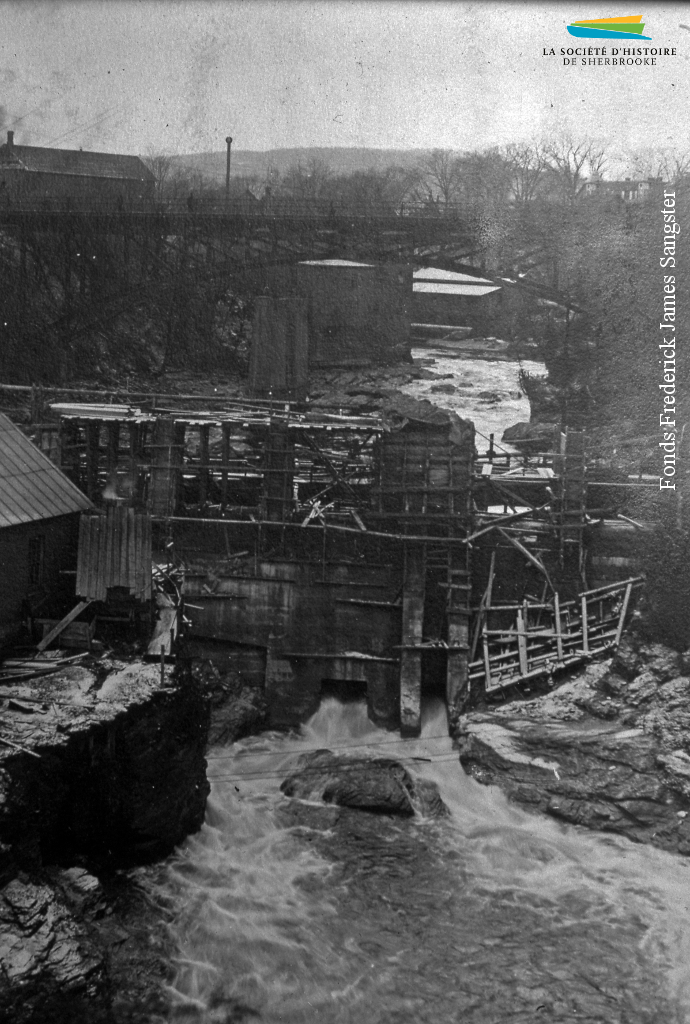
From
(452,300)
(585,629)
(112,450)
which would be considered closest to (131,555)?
(112,450)

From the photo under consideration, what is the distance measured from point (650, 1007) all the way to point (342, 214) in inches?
928

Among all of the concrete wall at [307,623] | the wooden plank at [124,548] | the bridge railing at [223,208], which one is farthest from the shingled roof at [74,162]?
the concrete wall at [307,623]

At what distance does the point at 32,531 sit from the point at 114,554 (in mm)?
1450

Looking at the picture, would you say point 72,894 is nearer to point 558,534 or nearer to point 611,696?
point 611,696

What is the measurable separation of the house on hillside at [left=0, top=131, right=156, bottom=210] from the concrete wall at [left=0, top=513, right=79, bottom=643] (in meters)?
12.9

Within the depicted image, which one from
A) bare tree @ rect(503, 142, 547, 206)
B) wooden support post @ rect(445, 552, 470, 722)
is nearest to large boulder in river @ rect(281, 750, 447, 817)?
wooden support post @ rect(445, 552, 470, 722)

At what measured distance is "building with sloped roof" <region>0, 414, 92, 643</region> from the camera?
1362cm

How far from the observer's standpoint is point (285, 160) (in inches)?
1058

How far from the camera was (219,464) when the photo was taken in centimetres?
2003

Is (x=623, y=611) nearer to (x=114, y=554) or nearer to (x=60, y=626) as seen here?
(x=114, y=554)

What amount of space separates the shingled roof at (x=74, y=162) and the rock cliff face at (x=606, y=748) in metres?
17.5

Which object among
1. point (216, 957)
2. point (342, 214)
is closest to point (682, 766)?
point (216, 957)

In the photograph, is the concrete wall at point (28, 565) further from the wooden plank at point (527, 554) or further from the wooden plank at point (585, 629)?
the wooden plank at point (585, 629)

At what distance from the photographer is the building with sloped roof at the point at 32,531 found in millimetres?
13617
